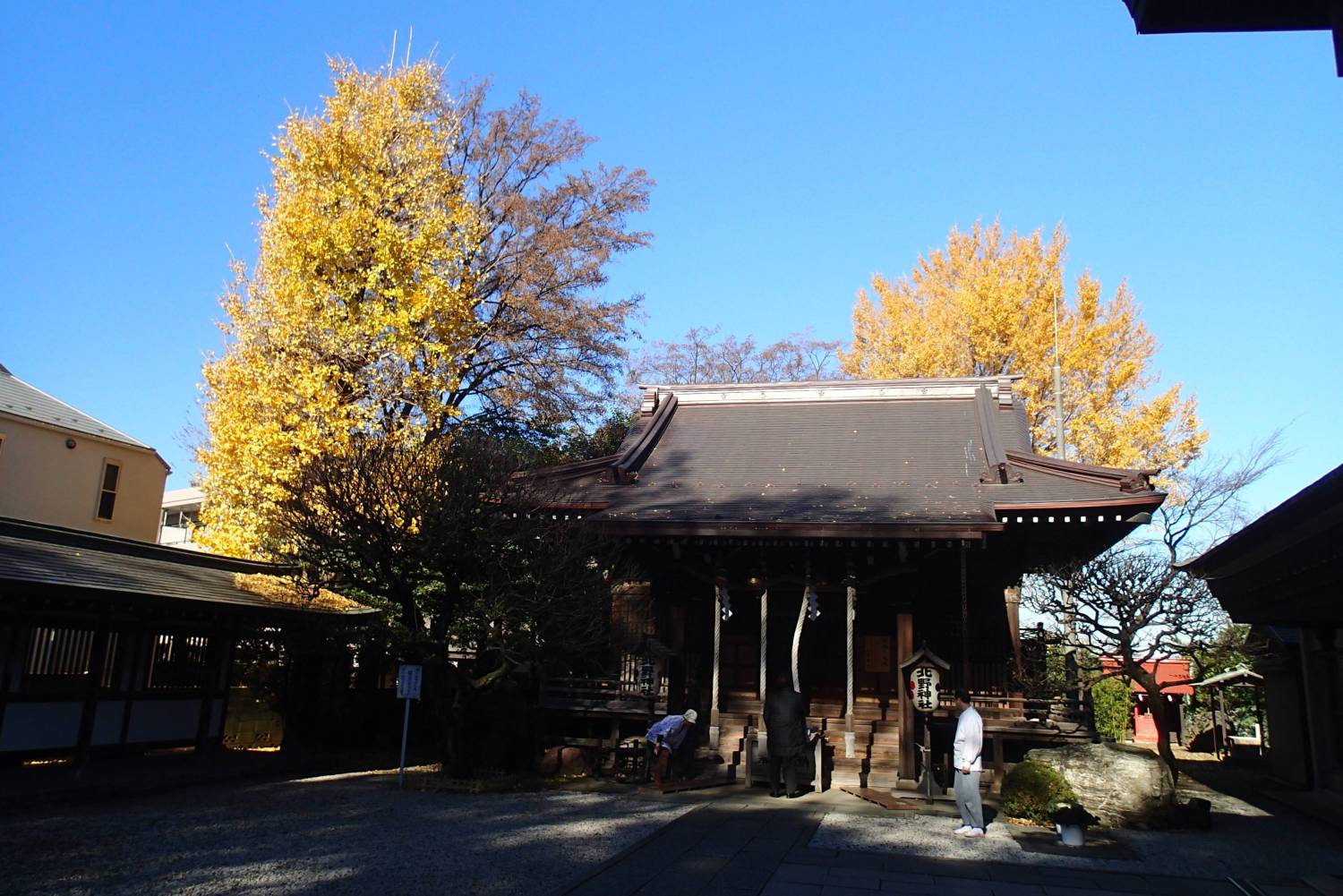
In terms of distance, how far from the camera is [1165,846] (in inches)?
363

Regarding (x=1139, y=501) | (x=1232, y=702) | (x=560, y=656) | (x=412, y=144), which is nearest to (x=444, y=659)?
(x=560, y=656)

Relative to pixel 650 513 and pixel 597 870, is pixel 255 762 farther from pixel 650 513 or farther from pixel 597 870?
pixel 597 870

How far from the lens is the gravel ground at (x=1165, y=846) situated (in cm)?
825

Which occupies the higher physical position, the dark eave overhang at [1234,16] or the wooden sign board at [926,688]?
the dark eave overhang at [1234,16]

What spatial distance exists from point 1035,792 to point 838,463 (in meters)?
7.31

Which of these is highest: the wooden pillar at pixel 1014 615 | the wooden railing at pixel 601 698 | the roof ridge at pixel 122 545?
the roof ridge at pixel 122 545

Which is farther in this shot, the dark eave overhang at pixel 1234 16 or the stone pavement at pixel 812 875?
the stone pavement at pixel 812 875

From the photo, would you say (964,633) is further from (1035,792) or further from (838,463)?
(838,463)

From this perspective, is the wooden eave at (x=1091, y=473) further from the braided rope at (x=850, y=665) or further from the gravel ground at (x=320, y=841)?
the gravel ground at (x=320, y=841)

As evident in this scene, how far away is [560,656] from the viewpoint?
44.9 feet

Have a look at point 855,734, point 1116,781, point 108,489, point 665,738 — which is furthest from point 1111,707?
point 108,489

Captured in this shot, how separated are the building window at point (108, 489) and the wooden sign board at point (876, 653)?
21835mm

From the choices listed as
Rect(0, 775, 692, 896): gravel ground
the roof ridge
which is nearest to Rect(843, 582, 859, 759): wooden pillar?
Rect(0, 775, 692, 896): gravel ground

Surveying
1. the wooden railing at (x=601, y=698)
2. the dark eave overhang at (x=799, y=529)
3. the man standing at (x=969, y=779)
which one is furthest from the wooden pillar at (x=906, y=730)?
the wooden railing at (x=601, y=698)
